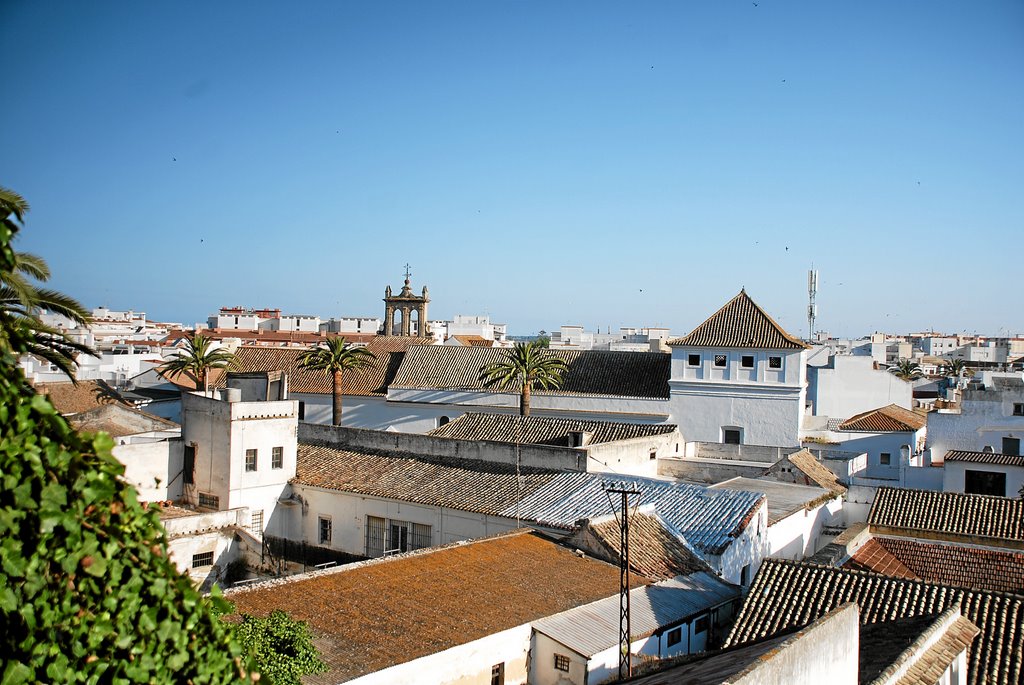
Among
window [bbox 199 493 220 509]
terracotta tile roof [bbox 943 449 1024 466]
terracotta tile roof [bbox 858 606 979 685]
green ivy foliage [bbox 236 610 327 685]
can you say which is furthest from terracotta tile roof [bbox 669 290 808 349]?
green ivy foliage [bbox 236 610 327 685]

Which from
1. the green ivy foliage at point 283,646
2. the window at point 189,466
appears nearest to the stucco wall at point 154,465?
the window at point 189,466

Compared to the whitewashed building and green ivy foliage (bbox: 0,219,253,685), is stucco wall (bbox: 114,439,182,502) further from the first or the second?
green ivy foliage (bbox: 0,219,253,685)

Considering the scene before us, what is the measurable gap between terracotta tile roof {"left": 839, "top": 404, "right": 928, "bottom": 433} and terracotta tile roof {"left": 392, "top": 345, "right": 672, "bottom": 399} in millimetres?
7561

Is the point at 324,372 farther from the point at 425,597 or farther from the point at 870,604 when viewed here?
the point at 870,604

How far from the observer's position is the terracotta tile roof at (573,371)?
3669 centimetres

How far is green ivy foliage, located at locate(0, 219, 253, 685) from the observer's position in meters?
2.91

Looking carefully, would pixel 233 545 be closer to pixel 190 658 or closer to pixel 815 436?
pixel 190 658

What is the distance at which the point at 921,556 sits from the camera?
17.0 metres

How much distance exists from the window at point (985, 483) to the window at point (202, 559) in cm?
2042

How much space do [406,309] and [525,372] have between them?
16.9 meters

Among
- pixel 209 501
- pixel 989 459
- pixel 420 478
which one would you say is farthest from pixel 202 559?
pixel 989 459

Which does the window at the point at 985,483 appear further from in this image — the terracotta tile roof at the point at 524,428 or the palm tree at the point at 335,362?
the palm tree at the point at 335,362

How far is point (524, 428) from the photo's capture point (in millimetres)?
31547

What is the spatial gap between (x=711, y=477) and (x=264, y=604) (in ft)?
53.4
